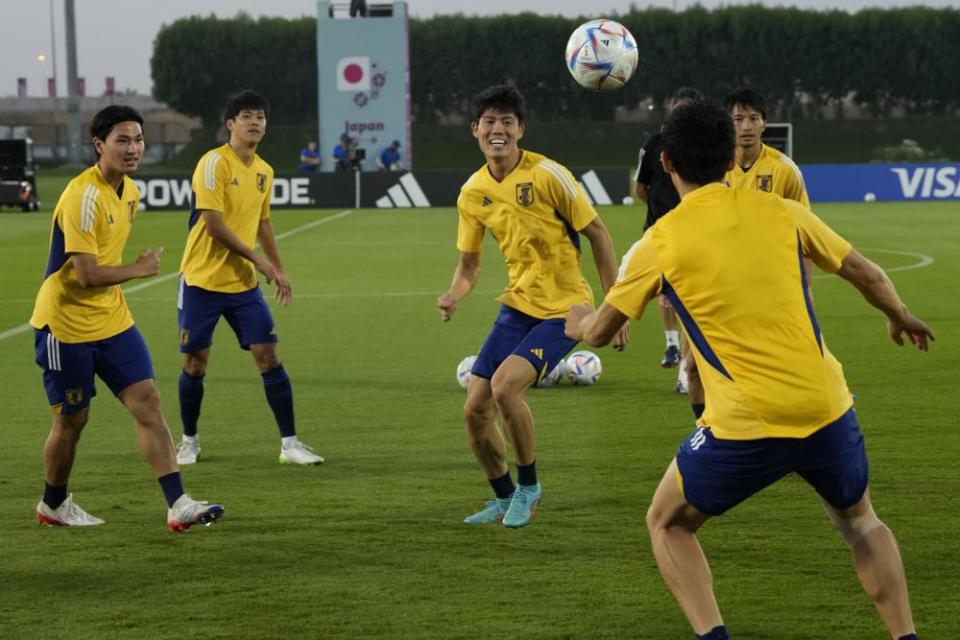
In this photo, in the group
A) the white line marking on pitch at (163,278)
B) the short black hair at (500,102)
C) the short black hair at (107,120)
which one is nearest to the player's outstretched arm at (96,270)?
the short black hair at (107,120)

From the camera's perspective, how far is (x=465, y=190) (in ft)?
26.9

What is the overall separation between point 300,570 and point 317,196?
3477 centimetres

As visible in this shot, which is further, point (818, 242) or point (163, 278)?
point (163, 278)

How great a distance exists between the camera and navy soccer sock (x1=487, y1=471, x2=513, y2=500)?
316 inches

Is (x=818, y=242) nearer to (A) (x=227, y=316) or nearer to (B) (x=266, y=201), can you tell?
(A) (x=227, y=316)

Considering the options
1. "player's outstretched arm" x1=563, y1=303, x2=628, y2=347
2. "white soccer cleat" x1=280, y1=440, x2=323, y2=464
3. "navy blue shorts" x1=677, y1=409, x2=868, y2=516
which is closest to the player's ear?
"player's outstretched arm" x1=563, y1=303, x2=628, y2=347

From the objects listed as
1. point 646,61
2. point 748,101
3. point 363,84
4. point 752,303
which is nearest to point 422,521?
point 752,303

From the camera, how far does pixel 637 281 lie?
205 inches

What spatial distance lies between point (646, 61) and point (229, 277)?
79.3 meters

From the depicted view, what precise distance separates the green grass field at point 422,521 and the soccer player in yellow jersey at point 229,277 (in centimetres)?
37

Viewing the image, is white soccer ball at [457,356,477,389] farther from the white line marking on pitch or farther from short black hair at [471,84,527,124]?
the white line marking on pitch

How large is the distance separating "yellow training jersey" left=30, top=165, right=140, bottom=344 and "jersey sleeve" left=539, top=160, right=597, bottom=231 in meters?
2.04

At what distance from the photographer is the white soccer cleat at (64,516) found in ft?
26.0

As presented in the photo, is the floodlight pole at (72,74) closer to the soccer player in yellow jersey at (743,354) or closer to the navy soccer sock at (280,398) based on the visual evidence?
the navy soccer sock at (280,398)
